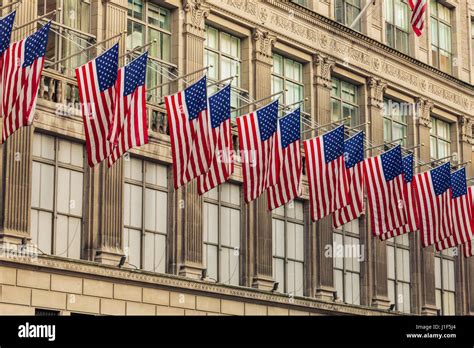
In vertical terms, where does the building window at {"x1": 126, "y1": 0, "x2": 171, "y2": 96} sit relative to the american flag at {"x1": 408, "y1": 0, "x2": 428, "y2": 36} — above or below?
below

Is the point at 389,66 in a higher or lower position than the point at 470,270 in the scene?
higher

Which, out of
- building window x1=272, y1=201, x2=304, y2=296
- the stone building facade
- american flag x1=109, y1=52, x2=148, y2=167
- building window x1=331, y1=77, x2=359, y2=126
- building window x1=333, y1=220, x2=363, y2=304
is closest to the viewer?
american flag x1=109, y1=52, x2=148, y2=167

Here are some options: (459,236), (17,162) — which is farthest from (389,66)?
(17,162)

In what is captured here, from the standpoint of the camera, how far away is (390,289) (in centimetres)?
5166

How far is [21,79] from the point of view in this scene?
31094 millimetres

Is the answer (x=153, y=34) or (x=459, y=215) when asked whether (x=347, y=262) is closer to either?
(x=459, y=215)

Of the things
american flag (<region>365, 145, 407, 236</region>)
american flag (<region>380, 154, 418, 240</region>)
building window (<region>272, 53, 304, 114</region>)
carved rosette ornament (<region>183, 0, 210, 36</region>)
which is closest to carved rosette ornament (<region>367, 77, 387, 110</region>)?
building window (<region>272, 53, 304, 114</region>)

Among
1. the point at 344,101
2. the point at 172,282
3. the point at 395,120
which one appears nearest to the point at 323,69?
the point at 344,101

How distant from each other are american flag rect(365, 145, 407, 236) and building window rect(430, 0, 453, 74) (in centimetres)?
1556

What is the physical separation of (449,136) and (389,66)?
648 cm

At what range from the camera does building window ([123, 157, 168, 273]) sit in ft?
128

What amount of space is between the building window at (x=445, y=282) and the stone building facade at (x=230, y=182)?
8cm

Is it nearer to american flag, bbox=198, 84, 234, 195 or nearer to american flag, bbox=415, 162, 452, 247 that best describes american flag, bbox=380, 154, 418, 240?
american flag, bbox=415, 162, 452, 247
